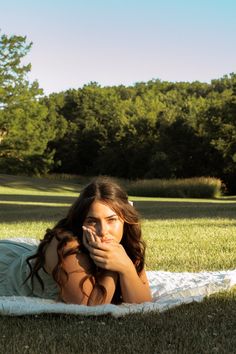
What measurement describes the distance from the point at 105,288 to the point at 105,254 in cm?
25

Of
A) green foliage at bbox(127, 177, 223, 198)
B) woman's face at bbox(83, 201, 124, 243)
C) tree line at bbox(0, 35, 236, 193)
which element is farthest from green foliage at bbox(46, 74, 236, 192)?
woman's face at bbox(83, 201, 124, 243)

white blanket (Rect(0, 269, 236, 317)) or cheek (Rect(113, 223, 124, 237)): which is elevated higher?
cheek (Rect(113, 223, 124, 237))

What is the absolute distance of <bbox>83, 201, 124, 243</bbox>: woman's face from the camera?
10.0 ft

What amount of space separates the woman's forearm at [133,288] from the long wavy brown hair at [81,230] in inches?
3.8

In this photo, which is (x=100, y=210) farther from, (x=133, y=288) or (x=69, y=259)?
(x=133, y=288)

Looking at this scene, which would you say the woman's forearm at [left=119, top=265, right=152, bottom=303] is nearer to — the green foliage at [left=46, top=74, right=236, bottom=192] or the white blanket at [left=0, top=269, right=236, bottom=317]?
the white blanket at [left=0, top=269, right=236, bottom=317]

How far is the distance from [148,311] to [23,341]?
2.62 feet

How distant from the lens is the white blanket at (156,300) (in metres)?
2.88

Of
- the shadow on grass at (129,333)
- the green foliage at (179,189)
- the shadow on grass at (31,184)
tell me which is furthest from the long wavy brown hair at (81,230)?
the shadow on grass at (31,184)

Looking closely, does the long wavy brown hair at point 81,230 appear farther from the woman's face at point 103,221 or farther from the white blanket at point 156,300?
the white blanket at point 156,300

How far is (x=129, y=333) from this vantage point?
2.59m

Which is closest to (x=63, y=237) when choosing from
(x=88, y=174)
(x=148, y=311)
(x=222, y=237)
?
(x=148, y=311)

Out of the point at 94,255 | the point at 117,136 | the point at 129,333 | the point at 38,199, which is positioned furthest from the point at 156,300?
the point at 117,136

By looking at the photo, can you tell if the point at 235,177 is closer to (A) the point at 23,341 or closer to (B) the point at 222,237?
(B) the point at 222,237
